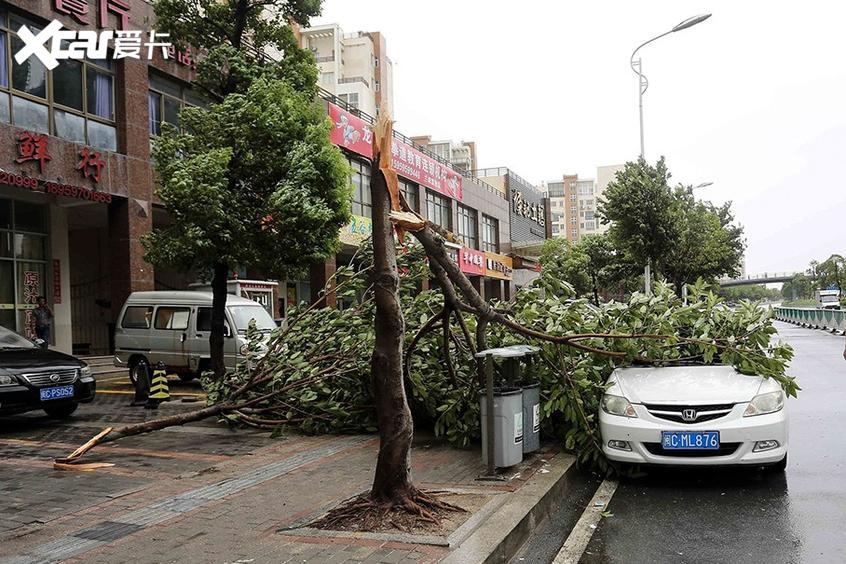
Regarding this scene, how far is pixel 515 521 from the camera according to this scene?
4.57 metres

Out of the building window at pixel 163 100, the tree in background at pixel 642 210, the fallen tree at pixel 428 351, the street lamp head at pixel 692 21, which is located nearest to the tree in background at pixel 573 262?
the tree in background at pixel 642 210

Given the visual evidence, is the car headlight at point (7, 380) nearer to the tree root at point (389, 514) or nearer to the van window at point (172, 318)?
the tree root at point (389, 514)

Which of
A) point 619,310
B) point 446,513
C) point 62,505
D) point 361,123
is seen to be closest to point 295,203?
point 619,310

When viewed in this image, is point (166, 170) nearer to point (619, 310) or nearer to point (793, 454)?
point (619, 310)

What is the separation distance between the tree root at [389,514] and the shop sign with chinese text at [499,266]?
39.0 metres

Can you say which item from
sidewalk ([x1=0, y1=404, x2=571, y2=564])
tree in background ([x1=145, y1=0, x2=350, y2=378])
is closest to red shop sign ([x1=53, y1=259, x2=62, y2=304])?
tree in background ([x1=145, y1=0, x2=350, y2=378])

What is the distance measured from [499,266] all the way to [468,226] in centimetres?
540

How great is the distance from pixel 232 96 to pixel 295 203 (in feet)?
6.94

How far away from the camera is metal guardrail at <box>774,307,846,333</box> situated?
3352cm

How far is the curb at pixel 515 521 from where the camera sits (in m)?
4.01

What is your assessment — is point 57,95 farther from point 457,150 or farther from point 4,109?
point 457,150

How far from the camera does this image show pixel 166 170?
11516 millimetres

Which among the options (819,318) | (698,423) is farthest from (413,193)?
(698,423)

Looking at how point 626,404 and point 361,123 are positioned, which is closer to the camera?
point 626,404
